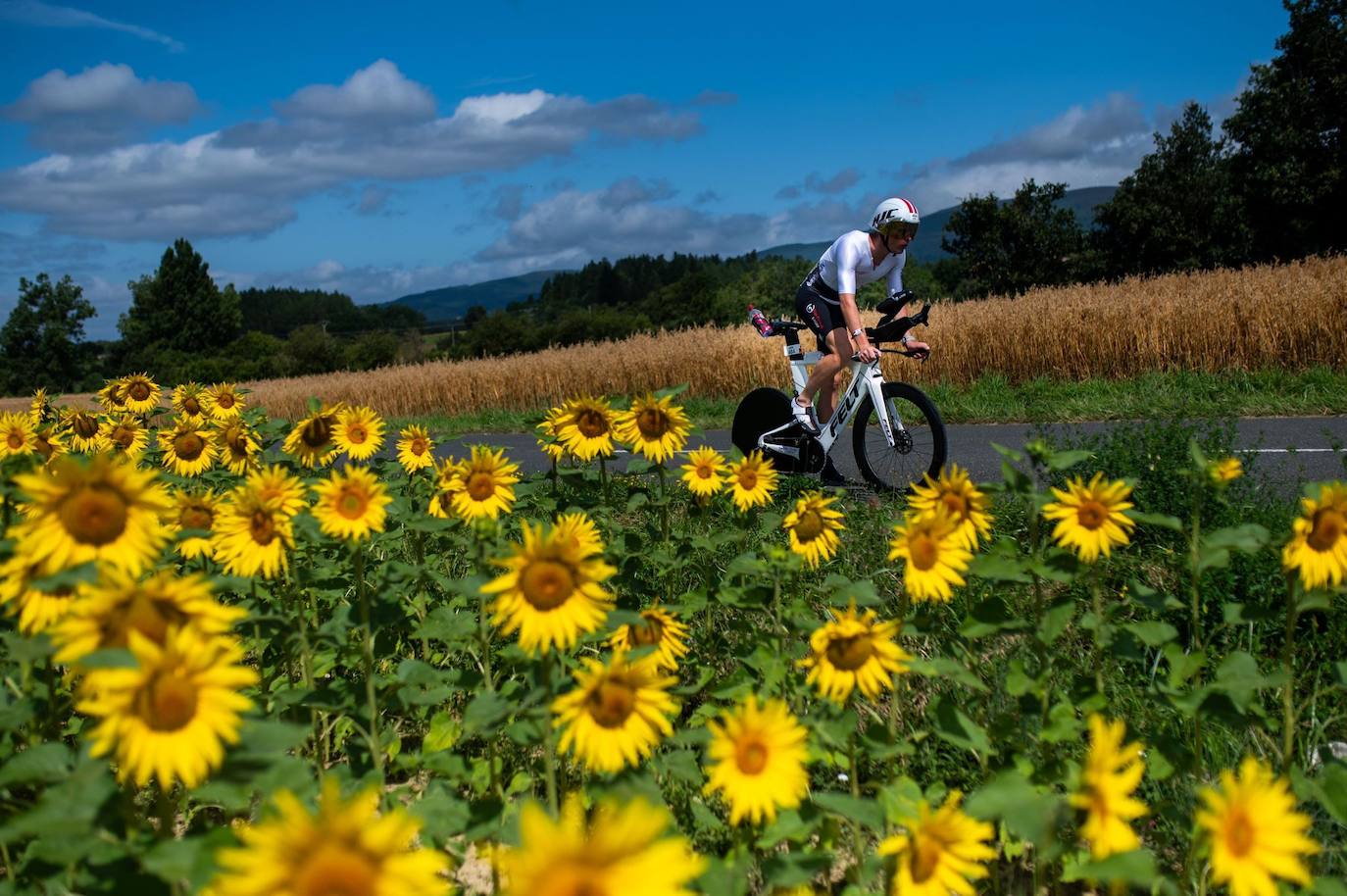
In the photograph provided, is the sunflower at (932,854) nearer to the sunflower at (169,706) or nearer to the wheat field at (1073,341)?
the sunflower at (169,706)

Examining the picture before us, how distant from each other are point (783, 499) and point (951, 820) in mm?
4188

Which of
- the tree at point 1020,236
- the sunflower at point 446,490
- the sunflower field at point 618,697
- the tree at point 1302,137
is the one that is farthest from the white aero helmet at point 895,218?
the tree at point 1020,236

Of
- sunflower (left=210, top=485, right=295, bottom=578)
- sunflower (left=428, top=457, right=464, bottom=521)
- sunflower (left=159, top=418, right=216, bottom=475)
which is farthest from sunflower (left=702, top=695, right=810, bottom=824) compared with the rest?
sunflower (left=159, top=418, right=216, bottom=475)

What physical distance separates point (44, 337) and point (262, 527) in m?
87.9

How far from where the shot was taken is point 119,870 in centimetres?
143

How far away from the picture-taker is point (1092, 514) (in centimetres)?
218

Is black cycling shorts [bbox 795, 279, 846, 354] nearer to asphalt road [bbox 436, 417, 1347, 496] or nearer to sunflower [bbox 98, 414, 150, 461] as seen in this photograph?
asphalt road [bbox 436, 417, 1347, 496]

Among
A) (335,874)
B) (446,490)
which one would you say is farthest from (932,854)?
(446,490)

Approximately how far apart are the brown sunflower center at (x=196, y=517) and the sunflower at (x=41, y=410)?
266 cm

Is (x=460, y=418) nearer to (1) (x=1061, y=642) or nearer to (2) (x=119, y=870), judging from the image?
(1) (x=1061, y=642)

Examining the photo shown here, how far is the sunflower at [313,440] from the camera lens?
3264 millimetres

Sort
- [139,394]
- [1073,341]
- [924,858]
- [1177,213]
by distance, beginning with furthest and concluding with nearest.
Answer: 1. [1177,213]
2. [1073,341]
3. [139,394]
4. [924,858]

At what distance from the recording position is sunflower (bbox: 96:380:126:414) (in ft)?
16.7

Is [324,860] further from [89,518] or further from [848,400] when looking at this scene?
[848,400]
